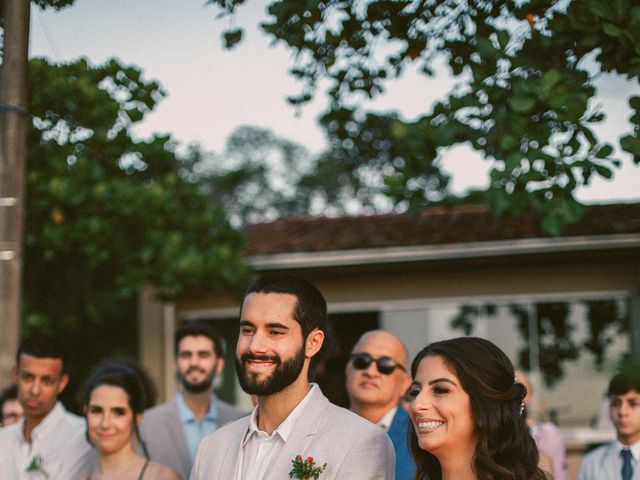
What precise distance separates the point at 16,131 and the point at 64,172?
6.65 m

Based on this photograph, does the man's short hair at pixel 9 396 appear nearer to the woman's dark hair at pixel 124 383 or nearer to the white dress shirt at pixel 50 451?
the white dress shirt at pixel 50 451

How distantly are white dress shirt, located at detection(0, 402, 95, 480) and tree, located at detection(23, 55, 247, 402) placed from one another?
499cm

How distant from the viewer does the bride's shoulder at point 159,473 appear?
488 centimetres

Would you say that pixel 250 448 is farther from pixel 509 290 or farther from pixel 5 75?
pixel 509 290

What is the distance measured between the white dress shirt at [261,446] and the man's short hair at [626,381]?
206cm

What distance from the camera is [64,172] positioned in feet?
37.6

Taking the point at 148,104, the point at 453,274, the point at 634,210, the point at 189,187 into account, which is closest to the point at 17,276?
the point at 148,104

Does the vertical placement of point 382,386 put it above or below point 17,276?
below

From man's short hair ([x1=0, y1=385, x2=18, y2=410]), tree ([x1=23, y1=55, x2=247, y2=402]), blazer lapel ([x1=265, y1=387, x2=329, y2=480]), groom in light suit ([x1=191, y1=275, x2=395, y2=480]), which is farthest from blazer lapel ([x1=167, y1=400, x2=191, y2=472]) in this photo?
tree ([x1=23, y1=55, x2=247, y2=402])

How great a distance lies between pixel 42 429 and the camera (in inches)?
209

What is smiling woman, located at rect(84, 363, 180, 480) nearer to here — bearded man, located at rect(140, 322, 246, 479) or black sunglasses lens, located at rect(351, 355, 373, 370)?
bearded man, located at rect(140, 322, 246, 479)

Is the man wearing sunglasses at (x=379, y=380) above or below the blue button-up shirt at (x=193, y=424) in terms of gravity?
above

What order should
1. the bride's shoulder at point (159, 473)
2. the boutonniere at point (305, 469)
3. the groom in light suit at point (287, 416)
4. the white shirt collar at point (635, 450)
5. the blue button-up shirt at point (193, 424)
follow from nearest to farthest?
the boutonniere at point (305, 469) < the groom in light suit at point (287, 416) < the bride's shoulder at point (159, 473) < the white shirt collar at point (635, 450) < the blue button-up shirt at point (193, 424)

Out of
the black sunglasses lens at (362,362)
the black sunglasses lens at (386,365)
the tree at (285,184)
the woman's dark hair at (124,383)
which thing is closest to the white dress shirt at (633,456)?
the black sunglasses lens at (386,365)
